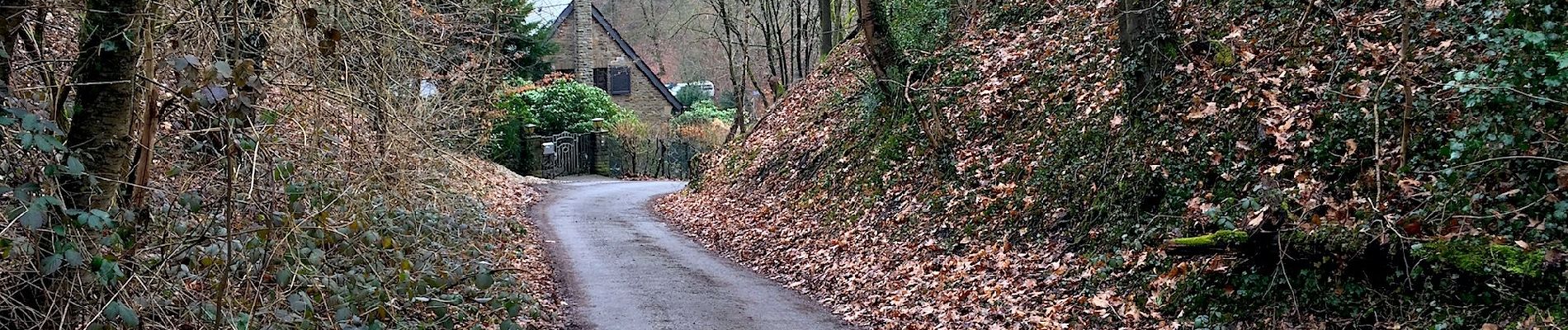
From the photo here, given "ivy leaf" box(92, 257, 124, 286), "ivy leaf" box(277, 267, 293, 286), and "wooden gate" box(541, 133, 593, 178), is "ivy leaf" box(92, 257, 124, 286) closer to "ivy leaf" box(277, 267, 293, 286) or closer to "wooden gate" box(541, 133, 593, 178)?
"ivy leaf" box(277, 267, 293, 286)

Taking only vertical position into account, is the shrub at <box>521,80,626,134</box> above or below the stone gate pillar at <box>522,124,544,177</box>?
above

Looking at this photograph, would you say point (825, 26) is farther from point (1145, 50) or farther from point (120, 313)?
point (120, 313)

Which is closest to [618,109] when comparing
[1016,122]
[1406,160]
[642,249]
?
[642,249]

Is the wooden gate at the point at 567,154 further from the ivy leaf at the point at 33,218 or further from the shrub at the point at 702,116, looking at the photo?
the ivy leaf at the point at 33,218

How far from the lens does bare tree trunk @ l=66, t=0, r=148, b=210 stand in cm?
448

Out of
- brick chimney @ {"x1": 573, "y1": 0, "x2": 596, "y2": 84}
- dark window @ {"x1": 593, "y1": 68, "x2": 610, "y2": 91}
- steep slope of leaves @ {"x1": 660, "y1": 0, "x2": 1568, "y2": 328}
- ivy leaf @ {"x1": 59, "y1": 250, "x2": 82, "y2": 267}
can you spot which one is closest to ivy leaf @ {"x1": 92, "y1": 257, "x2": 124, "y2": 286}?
ivy leaf @ {"x1": 59, "y1": 250, "x2": 82, "y2": 267}

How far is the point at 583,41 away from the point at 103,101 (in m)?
34.9

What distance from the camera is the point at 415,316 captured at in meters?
7.82

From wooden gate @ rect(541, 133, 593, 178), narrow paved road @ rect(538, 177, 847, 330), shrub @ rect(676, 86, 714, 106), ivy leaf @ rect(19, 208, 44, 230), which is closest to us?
ivy leaf @ rect(19, 208, 44, 230)

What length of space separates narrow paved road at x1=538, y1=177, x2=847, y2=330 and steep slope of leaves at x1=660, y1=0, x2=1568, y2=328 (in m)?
0.51

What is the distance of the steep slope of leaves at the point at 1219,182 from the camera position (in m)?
6.24

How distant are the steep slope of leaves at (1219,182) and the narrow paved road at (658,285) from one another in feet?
1.66

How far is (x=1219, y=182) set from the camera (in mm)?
8641

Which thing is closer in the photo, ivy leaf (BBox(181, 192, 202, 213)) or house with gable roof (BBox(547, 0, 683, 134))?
ivy leaf (BBox(181, 192, 202, 213))
